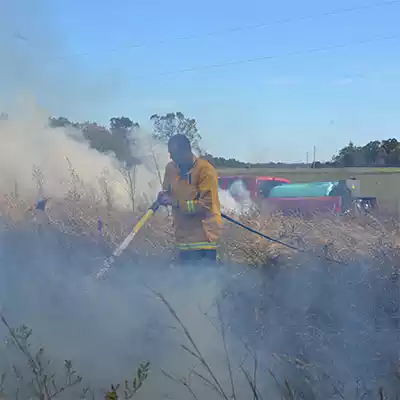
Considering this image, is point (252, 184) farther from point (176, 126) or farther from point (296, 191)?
point (176, 126)

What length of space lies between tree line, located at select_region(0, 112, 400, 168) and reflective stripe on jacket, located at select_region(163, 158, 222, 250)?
405mm

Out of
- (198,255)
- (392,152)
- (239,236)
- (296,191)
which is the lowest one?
(198,255)

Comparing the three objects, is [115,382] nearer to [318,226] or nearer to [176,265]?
[176,265]

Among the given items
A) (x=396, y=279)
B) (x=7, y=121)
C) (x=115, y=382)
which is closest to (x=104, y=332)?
(x=115, y=382)

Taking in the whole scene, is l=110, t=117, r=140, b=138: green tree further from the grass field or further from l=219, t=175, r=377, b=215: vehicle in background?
the grass field

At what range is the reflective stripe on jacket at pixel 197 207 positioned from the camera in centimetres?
478

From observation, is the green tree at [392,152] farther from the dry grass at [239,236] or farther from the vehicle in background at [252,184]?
the dry grass at [239,236]

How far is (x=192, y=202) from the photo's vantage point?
189 inches

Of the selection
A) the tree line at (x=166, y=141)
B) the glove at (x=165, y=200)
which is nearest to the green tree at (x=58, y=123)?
the tree line at (x=166, y=141)

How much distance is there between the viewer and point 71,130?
1072cm

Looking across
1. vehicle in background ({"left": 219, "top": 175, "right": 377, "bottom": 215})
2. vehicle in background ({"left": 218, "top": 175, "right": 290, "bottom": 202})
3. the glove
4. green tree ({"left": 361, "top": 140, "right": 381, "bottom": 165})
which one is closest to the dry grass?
the glove

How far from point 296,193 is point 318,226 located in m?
5.41

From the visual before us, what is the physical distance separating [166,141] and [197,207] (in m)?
1.90

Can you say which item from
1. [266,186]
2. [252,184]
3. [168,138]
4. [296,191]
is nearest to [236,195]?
[296,191]
